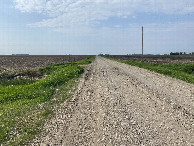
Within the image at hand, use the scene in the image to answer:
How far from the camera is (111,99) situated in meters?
11.9

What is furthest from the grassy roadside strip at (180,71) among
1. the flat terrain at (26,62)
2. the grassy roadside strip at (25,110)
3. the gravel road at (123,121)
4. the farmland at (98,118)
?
the flat terrain at (26,62)

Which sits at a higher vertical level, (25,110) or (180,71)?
(180,71)

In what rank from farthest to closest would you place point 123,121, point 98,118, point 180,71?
point 180,71 < point 98,118 < point 123,121

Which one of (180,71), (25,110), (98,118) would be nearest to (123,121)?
(98,118)

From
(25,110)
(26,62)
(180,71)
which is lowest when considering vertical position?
(25,110)

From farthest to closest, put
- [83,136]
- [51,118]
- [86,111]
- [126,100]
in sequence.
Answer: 1. [126,100]
2. [86,111]
3. [51,118]
4. [83,136]

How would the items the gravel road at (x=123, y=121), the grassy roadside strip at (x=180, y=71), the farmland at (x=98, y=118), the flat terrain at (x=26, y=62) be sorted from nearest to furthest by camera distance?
the gravel road at (x=123, y=121) < the farmland at (x=98, y=118) < the grassy roadside strip at (x=180, y=71) < the flat terrain at (x=26, y=62)

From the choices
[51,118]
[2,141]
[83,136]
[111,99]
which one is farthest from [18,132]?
[111,99]

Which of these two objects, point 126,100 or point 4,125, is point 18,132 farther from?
point 126,100

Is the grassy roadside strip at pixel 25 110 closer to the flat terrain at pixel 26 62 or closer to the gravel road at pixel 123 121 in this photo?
the gravel road at pixel 123 121

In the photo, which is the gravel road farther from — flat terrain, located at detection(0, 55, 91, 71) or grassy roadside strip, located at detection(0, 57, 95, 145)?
flat terrain, located at detection(0, 55, 91, 71)

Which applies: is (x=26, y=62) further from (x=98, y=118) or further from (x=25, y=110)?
(x=98, y=118)

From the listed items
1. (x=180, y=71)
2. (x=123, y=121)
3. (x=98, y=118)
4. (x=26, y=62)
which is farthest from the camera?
(x=26, y=62)

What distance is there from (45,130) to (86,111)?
100 inches
